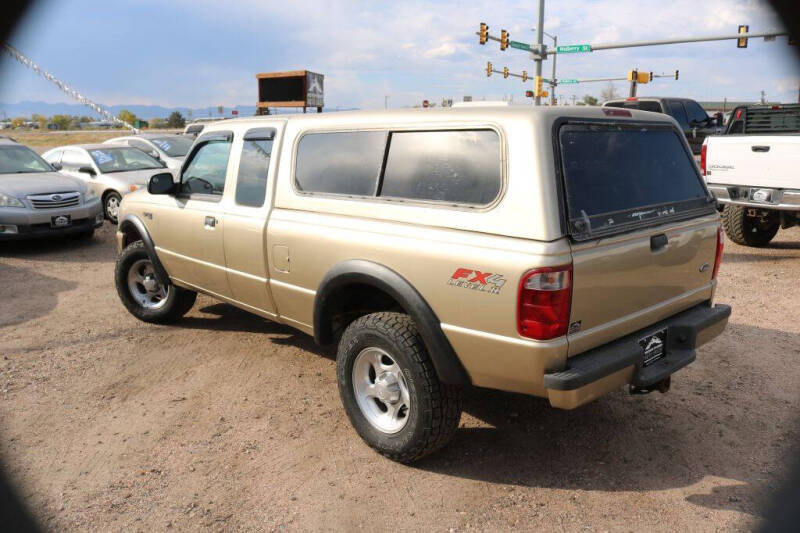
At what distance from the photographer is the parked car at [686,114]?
48.9ft

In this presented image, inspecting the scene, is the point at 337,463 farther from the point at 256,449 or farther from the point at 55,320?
the point at 55,320

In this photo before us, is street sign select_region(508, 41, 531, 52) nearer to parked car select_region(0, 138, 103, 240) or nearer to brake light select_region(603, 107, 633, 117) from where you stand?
parked car select_region(0, 138, 103, 240)

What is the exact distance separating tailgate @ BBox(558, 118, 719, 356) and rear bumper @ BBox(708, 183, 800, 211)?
13.2 feet

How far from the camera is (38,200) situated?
30.2 feet

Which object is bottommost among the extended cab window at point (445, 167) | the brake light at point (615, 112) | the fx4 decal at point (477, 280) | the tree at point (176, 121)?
the fx4 decal at point (477, 280)

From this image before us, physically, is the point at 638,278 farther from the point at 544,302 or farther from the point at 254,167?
the point at 254,167

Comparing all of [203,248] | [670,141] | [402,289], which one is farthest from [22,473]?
[670,141]

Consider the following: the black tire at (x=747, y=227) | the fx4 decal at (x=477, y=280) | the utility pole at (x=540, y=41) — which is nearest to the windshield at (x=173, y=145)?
the black tire at (x=747, y=227)

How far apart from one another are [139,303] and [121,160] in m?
7.29

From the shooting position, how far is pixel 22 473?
337cm

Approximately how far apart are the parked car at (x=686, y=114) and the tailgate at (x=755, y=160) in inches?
261

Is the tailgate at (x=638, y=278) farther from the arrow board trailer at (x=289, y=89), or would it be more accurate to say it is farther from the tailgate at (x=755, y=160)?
the arrow board trailer at (x=289, y=89)

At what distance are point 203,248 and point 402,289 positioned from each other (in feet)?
7.61

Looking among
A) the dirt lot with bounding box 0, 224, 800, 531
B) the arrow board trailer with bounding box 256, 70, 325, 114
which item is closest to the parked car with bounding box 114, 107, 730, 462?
the dirt lot with bounding box 0, 224, 800, 531
